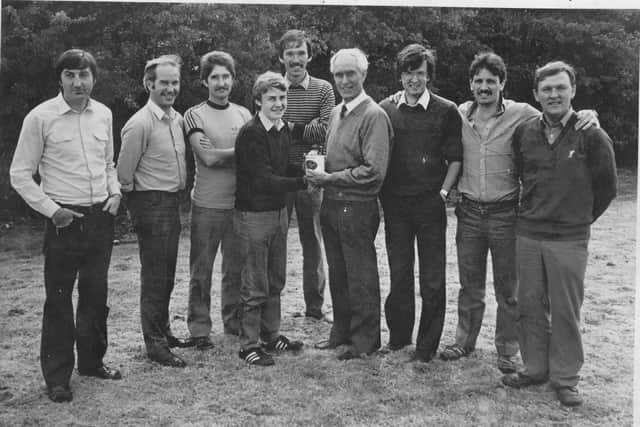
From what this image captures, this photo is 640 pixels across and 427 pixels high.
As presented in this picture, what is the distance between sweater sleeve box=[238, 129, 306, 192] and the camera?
403cm

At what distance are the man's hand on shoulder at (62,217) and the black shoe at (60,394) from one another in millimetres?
941

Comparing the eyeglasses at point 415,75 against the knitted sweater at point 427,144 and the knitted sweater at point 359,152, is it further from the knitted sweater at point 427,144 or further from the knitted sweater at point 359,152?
→ the knitted sweater at point 359,152

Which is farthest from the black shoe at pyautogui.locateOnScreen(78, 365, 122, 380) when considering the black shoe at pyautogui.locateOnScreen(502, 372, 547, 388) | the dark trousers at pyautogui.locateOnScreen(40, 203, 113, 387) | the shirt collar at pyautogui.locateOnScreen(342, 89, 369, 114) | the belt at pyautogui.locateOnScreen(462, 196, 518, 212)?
the belt at pyautogui.locateOnScreen(462, 196, 518, 212)

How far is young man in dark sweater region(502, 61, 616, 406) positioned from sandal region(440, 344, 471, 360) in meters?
0.51

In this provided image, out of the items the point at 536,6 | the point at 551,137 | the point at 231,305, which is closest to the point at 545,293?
the point at 551,137

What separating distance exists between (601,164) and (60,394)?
3.32m

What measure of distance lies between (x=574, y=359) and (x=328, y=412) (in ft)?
4.82

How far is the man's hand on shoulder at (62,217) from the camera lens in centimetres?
345

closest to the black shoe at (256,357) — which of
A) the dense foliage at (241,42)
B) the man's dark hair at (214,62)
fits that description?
the man's dark hair at (214,62)

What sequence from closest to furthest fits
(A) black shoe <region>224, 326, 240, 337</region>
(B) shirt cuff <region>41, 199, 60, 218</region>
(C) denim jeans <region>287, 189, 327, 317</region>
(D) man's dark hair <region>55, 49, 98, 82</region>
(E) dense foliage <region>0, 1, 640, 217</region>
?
(B) shirt cuff <region>41, 199, 60, 218</region> → (D) man's dark hair <region>55, 49, 98, 82</region> → (A) black shoe <region>224, 326, 240, 337</region> → (C) denim jeans <region>287, 189, 327, 317</region> → (E) dense foliage <region>0, 1, 640, 217</region>

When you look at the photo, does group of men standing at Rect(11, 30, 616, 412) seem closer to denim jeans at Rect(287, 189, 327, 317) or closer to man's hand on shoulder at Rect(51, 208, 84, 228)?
man's hand on shoulder at Rect(51, 208, 84, 228)

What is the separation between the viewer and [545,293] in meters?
3.76

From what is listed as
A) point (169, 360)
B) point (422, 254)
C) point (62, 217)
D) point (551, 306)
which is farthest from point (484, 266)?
point (62, 217)

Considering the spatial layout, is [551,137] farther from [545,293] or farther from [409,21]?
[409,21]
